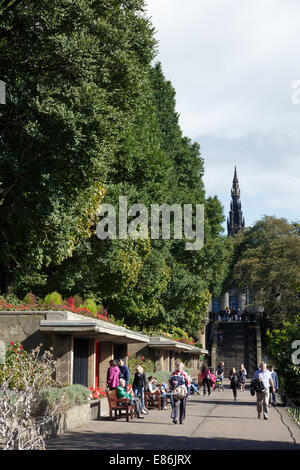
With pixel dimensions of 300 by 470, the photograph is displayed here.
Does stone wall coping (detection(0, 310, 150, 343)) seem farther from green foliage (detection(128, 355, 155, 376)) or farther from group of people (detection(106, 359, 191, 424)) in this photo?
green foliage (detection(128, 355, 155, 376))

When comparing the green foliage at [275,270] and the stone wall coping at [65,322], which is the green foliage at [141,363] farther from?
the green foliage at [275,270]

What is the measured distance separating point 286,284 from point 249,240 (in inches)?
670

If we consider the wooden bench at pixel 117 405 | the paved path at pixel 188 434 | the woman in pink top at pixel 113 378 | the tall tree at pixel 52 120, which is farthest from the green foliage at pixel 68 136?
the paved path at pixel 188 434

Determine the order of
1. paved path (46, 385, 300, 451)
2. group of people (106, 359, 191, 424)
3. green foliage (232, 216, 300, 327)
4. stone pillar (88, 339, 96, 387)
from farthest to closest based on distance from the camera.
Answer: green foliage (232, 216, 300, 327)
stone pillar (88, 339, 96, 387)
group of people (106, 359, 191, 424)
paved path (46, 385, 300, 451)

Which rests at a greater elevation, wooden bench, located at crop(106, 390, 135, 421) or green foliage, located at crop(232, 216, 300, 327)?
green foliage, located at crop(232, 216, 300, 327)

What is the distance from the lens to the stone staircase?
55594 millimetres

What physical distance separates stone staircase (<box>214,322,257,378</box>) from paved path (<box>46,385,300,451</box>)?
125ft

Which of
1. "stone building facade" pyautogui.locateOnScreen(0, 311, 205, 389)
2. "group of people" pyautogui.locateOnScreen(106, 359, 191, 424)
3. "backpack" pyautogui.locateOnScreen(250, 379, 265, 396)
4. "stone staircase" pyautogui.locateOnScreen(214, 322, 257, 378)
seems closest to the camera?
"group of people" pyautogui.locateOnScreen(106, 359, 191, 424)

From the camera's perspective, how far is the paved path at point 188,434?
11297mm

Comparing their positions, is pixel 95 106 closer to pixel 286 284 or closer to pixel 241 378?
pixel 241 378

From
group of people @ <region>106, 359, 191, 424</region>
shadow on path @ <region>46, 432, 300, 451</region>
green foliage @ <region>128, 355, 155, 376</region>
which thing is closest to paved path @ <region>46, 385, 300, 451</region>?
shadow on path @ <region>46, 432, 300, 451</region>

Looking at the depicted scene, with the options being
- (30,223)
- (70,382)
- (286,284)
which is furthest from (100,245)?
(286,284)

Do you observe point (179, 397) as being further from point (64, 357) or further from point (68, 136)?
point (68, 136)

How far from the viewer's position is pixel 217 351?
2325 inches
